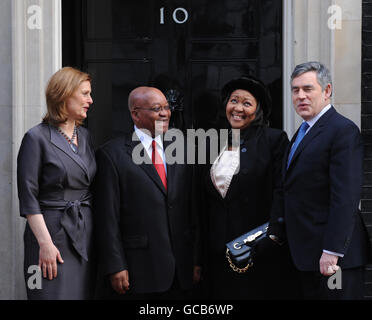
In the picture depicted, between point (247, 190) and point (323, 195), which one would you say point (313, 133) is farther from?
point (247, 190)

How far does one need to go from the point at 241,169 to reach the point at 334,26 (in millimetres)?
1666

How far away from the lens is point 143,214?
422cm

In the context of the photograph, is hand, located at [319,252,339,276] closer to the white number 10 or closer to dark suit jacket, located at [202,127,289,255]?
dark suit jacket, located at [202,127,289,255]

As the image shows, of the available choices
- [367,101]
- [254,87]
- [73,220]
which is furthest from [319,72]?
[73,220]

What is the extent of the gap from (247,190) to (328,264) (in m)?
0.82

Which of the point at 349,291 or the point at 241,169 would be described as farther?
the point at 241,169

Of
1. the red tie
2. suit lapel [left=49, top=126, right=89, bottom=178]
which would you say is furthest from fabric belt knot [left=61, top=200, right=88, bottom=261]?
the red tie

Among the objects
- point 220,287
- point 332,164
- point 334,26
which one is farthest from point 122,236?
point 334,26

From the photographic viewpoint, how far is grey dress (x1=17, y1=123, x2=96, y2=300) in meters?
3.92

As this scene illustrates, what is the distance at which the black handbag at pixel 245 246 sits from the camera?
163 inches

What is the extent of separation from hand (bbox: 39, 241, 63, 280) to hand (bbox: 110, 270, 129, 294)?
397 mm

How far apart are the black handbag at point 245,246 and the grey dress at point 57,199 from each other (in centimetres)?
96
